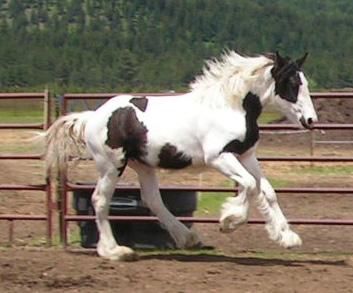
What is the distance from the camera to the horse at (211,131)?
25.7 ft

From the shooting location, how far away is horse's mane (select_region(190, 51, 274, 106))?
8.08m

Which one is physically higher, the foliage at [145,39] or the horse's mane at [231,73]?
the horse's mane at [231,73]

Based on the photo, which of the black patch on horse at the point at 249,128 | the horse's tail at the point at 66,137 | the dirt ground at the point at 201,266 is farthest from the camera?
the horse's tail at the point at 66,137

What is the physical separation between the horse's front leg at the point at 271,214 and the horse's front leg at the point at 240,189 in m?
0.22

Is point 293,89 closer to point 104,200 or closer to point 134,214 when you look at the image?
point 104,200

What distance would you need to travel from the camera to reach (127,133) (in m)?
8.16

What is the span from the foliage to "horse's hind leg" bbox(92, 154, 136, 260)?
7646 centimetres

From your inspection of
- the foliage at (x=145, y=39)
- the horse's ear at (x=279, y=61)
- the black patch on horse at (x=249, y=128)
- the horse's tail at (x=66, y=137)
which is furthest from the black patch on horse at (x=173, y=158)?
the foliage at (x=145, y=39)

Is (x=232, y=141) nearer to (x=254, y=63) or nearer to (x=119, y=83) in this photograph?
(x=254, y=63)

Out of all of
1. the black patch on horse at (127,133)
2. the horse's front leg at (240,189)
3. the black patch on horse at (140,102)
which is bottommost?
the horse's front leg at (240,189)

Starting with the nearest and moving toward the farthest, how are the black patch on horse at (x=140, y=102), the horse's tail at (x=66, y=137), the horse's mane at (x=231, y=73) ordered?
1. the horse's mane at (x=231, y=73)
2. the black patch on horse at (x=140, y=102)
3. the horse's tail at (x=66, y=137)

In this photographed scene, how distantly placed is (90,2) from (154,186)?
152 m

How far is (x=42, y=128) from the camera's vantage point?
9.39 meters

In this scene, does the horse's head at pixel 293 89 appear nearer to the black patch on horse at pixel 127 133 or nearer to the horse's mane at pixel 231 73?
the horse's mane at pixel 231 73
